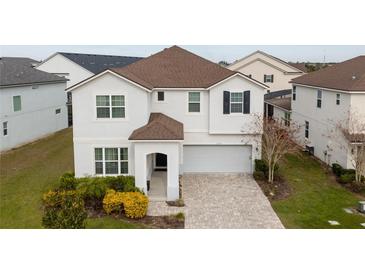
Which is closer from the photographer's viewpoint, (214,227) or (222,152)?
(214,227)

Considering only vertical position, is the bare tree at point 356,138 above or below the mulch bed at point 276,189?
above

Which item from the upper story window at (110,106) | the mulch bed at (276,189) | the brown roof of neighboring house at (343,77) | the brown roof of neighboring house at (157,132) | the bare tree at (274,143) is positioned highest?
the brown roof of neighboring house at (343,77)

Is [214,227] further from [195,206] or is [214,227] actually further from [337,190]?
[337,190]

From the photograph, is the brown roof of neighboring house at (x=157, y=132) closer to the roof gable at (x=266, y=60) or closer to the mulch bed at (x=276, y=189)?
the mulch bed at (x=276, y=189)

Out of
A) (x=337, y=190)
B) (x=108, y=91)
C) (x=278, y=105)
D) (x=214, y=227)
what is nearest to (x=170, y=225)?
(x=214, y=227)

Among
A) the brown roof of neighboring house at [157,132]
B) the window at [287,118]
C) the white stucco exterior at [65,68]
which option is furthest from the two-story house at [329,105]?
the white stucco exterior at [65,68]

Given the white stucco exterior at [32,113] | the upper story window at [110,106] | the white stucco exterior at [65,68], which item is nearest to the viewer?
the upper story window at [110,106]

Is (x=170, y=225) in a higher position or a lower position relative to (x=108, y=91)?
lower

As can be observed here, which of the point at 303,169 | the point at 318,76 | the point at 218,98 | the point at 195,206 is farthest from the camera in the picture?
the point at 318,76
